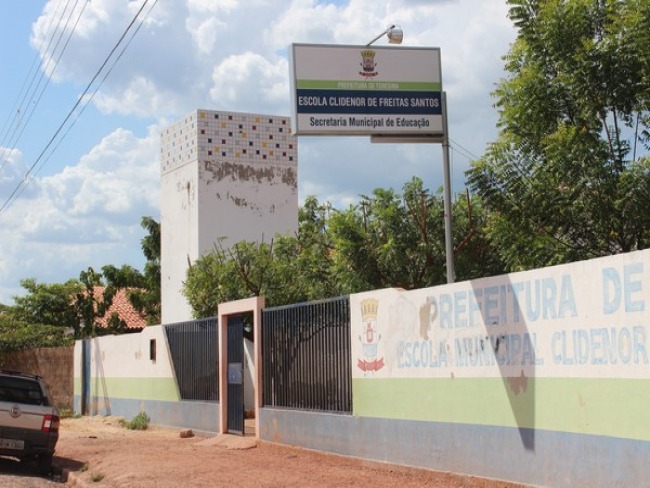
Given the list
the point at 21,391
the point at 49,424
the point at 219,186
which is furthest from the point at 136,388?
the point at 49,424

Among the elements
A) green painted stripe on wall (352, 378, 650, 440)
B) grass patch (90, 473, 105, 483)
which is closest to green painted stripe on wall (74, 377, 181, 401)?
grass patch (90, 473, 105, 483)

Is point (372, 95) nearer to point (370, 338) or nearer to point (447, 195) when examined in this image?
point (447, 195)

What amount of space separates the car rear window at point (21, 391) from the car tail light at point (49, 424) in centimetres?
45

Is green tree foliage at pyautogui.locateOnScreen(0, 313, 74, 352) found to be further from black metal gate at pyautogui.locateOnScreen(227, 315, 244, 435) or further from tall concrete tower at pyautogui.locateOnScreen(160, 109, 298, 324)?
black metal gate at pyautogui.locateOnScreen(227, 315, 244, 435)

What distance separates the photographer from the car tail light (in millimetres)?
13629

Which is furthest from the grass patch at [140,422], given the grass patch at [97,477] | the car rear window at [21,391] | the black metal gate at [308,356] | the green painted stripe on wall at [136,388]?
the grass patch at [97,477]

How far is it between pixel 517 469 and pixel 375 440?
10.2 ft

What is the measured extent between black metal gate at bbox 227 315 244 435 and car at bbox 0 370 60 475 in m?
3.76

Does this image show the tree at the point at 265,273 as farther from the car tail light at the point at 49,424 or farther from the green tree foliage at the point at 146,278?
the green tree foliage at the point at 146,278

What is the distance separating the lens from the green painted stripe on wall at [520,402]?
7.90m

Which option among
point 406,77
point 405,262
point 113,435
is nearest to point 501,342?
point 406,77

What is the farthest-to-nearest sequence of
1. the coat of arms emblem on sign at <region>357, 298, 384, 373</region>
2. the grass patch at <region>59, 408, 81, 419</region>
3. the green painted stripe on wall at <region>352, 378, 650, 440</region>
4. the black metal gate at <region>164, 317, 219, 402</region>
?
1. the grass patch at <region>59, 408, 81, 419</region>
2. the black metal gate at <region>164, 317, 219, 402</region>
3. the coat of arms emblem on sign at <region>357, 298, 384, 373</region>
4. the green painted stripe on wall at <region>352, 378, 650, 440</region>

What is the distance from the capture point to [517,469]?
9305 millimetres

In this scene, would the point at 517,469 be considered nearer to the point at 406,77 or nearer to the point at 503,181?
the point at 503,181
